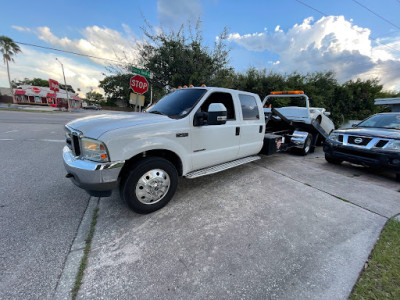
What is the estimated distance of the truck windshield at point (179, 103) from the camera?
3.08m

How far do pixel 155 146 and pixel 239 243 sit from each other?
1.65 m

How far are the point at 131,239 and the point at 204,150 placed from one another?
1749mm

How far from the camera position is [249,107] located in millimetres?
4125

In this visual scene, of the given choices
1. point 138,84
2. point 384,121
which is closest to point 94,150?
point 138,84

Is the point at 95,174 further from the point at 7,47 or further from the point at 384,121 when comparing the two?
the point at 7,47

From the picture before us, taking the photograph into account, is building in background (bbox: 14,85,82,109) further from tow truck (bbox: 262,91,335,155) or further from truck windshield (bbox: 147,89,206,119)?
truck windshield (bbox: 147,89,206,119)

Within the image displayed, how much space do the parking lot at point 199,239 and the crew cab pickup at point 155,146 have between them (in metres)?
0.50

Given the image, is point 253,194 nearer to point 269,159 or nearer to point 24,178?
point 269,159

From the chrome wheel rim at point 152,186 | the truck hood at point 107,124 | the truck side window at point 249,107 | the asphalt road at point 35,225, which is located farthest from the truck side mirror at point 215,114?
the asphalt road at point 35,225

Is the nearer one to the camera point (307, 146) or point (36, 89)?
point (307, 146)

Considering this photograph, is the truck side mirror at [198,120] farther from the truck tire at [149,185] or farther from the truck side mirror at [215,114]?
the truck tire at [149,185]

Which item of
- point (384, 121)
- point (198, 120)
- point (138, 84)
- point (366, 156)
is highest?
point (138, 84)

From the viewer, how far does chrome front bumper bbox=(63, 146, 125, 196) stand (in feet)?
7.18

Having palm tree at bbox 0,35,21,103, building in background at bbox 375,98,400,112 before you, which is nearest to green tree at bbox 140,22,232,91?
building in background at bbox 375,98,400,112
